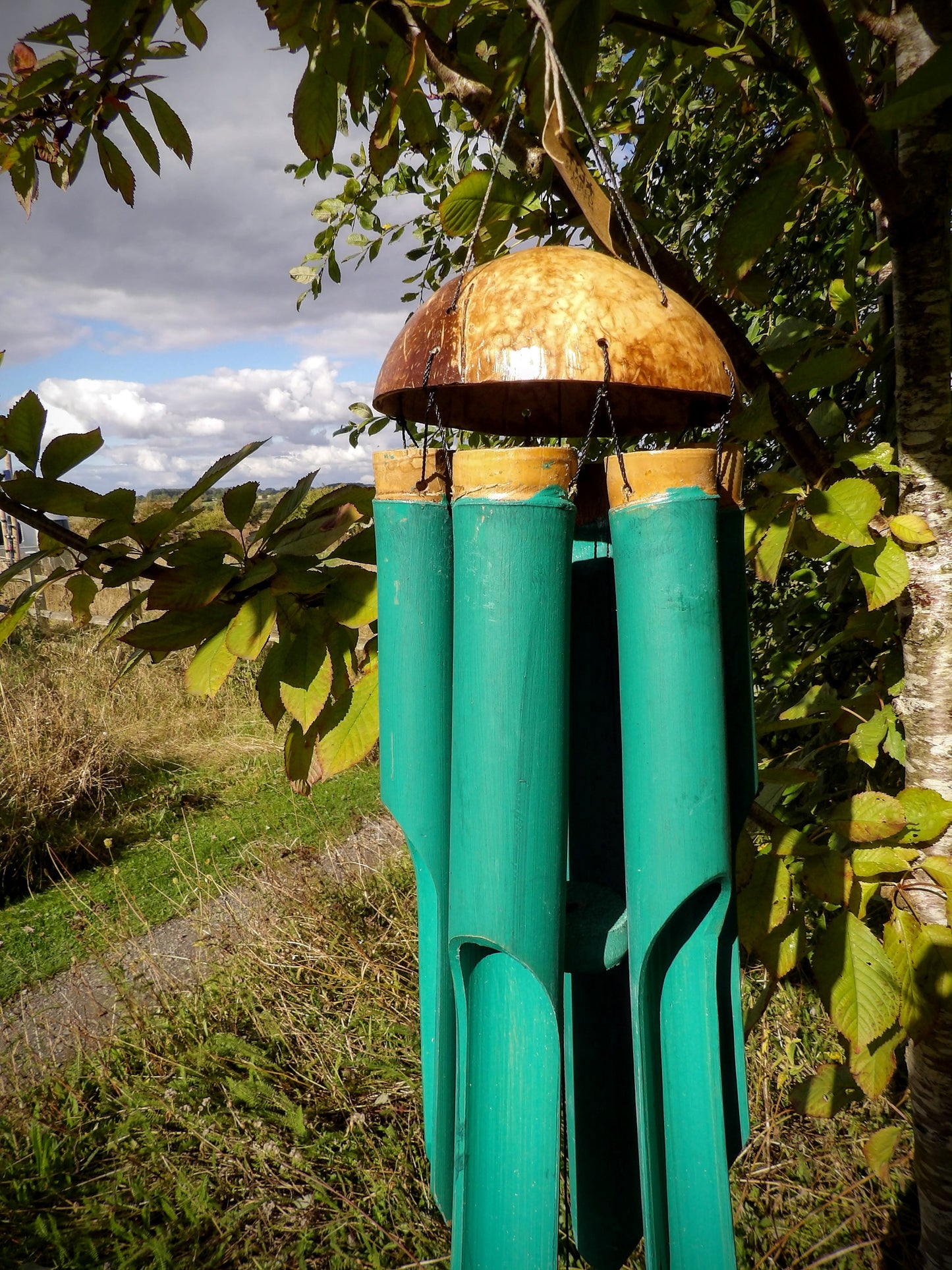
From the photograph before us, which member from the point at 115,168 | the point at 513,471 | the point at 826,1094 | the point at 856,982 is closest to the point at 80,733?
the point at 115,168

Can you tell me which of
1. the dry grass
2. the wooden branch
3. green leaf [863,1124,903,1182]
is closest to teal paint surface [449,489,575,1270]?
the wooden branch

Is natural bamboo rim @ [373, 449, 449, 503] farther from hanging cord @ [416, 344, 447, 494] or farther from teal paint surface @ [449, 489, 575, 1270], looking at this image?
teal paint surface @ [449, 489, 575, 1270]

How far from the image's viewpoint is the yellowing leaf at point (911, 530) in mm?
1381

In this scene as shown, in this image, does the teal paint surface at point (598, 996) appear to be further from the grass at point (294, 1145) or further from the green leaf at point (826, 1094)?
the grass at point (294, 1145)

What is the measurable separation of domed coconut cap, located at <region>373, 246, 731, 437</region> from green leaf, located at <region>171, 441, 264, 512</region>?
0.31 meters

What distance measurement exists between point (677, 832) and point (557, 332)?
0.55m

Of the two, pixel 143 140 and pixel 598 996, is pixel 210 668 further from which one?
pixel 143 140

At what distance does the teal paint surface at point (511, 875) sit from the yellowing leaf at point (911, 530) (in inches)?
33.8

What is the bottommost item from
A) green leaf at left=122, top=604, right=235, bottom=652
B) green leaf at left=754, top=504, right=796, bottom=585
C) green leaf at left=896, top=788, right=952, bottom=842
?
green leaf at left=896, top=788, right=952, bottom=842

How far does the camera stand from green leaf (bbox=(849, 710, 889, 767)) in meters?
1.66

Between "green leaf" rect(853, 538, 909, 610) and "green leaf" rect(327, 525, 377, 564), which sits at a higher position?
"green leaf" rect(327, 525, 377, 564)

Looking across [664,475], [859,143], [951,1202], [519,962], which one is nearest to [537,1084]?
[519,962]

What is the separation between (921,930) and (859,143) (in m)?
1.26

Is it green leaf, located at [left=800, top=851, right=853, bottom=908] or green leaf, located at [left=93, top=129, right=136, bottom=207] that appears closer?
green leaf, located at [left=800, top=851, right=853, bottom=908]
